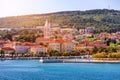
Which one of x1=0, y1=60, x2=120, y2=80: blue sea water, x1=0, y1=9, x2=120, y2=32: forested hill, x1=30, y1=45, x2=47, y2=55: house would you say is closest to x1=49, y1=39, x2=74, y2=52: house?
x1=30, y1=45, x2=47, y2=55: house

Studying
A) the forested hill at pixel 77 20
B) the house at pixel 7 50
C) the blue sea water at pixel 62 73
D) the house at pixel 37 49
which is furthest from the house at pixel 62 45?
the blue sea water at pixel 62 73

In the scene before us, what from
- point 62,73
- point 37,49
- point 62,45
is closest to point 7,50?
point 37,49

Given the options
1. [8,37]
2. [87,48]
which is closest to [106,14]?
[8,37]

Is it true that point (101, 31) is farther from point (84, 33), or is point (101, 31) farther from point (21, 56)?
point (21, 56)

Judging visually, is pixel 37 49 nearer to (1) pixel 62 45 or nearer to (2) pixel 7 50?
(2) pixel 7 50

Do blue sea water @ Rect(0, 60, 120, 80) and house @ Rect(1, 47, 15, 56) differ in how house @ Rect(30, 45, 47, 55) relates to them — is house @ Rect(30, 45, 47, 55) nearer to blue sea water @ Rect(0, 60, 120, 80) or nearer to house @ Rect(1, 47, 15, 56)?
house @ Rect(1, 47, 15, 56)

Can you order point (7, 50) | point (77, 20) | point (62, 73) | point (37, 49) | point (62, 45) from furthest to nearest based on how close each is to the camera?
point (77, 20)
point (62, 45)
point (7, 50)
point (37, 49)
point (62, 73)

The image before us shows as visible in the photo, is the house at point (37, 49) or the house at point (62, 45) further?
the house at point (62, 45)

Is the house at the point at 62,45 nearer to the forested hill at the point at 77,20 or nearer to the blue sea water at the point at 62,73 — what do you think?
the forested hill at the point at 77,20
